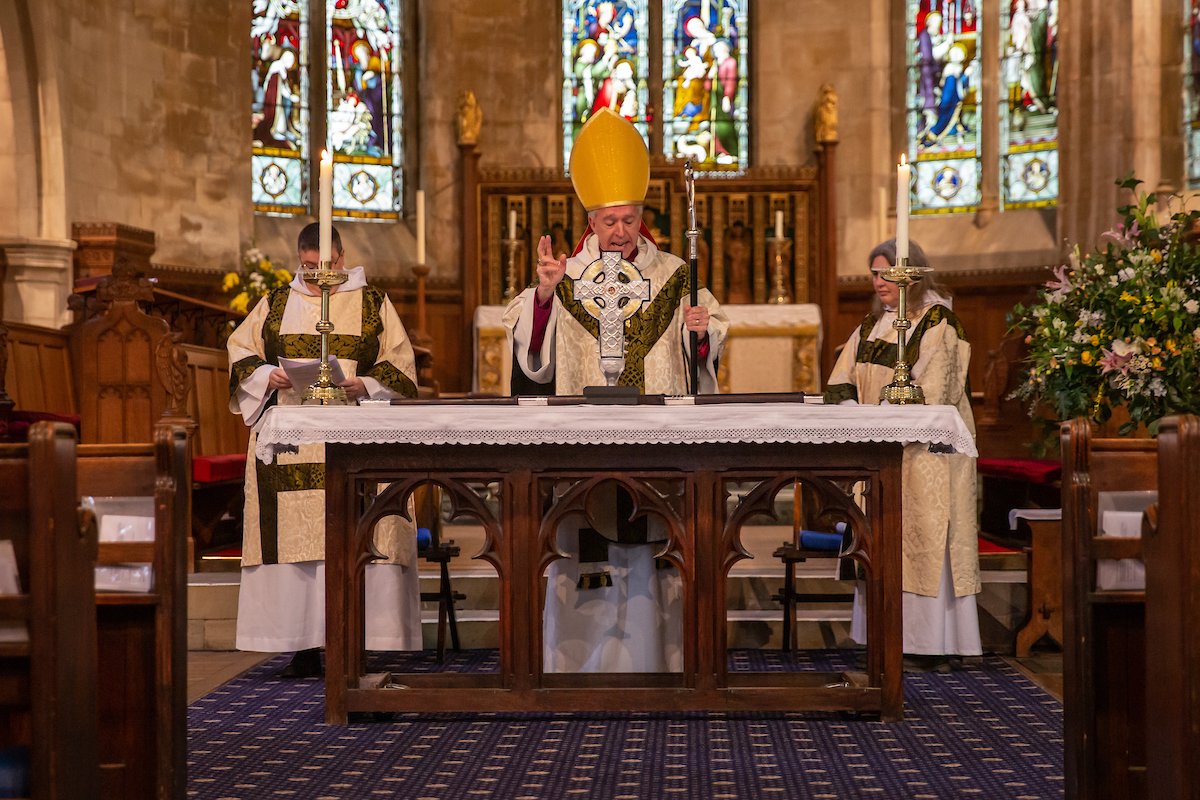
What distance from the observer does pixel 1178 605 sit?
116 inches

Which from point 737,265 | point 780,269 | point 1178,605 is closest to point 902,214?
point 1178,605

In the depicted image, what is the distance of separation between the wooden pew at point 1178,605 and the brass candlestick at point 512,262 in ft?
30.3

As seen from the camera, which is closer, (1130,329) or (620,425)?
(620,425)

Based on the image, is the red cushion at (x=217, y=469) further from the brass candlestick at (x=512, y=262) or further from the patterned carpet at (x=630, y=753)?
the brass candlestick at (x=512, y=262)

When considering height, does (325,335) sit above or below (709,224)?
below

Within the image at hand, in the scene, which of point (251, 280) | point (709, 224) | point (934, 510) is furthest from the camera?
point (709, 224)

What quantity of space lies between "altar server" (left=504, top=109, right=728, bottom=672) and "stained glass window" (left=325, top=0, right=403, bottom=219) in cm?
797

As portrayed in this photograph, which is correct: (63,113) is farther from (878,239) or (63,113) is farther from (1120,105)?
(1120,105)

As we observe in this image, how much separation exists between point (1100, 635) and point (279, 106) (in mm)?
10882

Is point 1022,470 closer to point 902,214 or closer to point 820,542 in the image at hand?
point 820,542

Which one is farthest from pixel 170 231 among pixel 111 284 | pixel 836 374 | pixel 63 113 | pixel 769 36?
pixel 836 374

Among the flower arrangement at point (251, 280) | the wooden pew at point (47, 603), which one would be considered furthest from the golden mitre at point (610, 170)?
the flower arrangement at point (251, 280)

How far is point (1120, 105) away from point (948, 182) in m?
1.98

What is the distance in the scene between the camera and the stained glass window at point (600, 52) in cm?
1348
